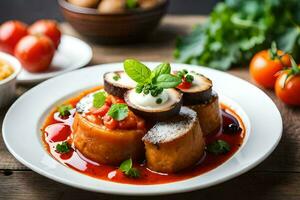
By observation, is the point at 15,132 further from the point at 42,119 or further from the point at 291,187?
the point at 291,187

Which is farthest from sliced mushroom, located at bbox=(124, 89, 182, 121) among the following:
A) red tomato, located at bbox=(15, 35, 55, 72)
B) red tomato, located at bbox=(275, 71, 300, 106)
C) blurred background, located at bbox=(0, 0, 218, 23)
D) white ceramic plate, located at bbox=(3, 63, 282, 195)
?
blurred background, located at bbox=(0, 0, 218, 23)

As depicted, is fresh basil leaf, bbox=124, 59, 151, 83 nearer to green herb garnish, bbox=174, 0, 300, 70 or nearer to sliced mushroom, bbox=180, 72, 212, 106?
sliced mushroom, bbox=180, 72, 212, 106

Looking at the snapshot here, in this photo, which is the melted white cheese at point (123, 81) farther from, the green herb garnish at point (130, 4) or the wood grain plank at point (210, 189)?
the green herb garnish at point (130, 4)

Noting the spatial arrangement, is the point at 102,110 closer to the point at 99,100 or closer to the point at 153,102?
the point at 99,100

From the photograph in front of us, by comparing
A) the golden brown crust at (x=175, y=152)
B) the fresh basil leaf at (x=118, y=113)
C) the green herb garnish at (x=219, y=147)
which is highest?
the fresh basil leaf at (x=118, y=113)

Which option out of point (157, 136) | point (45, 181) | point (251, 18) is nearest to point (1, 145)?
point (45, 181)

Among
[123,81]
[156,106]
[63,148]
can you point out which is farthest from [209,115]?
[63,148]

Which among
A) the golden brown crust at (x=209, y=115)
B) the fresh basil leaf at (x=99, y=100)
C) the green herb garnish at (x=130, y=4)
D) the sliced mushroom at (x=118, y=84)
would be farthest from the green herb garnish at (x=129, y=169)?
the green herb garnish at (x=130, y=4)
